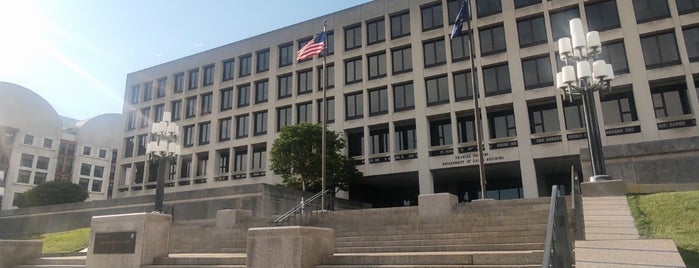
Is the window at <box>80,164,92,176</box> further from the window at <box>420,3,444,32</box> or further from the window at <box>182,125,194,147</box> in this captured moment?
the window at <box>420,3,444,32</box>

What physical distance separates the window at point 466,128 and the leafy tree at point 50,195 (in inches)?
1460

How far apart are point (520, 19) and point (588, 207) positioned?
77.2 feet

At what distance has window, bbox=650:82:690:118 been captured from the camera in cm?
2877

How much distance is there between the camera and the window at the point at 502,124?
32.8 metres

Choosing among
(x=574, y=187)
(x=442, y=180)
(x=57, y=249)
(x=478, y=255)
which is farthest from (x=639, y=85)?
(x=57, y=249)

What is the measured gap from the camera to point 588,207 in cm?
1312

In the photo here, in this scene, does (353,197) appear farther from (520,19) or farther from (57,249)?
(57,249)

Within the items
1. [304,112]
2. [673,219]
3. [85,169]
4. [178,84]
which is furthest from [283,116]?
[85,169]

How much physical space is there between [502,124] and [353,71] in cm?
1296

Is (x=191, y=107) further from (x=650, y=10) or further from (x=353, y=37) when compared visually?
(x=650, y=10)

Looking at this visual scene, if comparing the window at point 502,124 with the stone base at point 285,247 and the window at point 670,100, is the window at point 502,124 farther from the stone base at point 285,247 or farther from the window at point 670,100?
the stone base at point 285,247

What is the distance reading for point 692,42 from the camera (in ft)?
93.4

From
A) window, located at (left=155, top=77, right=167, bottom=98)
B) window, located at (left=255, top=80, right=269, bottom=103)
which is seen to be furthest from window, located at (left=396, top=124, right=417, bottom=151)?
window, located at (left=155, top=77, right=167, bottom=98)

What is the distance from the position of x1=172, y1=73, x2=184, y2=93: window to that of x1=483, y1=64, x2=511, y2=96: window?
3079 centimetres
